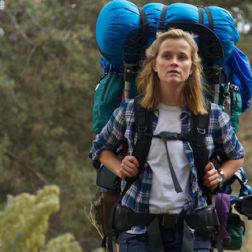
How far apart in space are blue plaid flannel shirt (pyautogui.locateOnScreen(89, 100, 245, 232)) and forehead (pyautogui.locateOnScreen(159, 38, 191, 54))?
29cm

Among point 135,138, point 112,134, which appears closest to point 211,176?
point 135,138

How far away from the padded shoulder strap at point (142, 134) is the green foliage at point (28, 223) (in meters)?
0.94

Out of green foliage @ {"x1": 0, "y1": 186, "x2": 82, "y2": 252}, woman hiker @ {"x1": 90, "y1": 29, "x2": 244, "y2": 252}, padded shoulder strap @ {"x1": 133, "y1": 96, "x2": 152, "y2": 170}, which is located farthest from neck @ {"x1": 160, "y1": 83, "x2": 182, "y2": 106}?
green foliage @ {"x1": 0, "y1": 186, "x2": 82, "y2": 252}

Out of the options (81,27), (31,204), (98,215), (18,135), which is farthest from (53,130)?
(31,204)

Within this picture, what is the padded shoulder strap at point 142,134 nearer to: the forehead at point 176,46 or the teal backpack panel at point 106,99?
the forehead at point 176,46

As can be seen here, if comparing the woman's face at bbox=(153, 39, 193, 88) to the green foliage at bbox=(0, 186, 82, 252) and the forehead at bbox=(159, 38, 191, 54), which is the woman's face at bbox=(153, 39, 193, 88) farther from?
the green foliage at bbox=(0, 186, 82, 252)

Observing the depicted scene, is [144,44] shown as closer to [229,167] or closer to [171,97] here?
[171,97]

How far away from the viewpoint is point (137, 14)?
2980 millimetres

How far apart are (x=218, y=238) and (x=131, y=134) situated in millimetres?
717

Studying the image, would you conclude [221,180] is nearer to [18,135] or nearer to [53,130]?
[53,130]

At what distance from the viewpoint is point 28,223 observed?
1604 millimetres

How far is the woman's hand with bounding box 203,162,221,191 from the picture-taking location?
2590mm

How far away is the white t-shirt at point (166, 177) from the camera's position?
8.41 ft

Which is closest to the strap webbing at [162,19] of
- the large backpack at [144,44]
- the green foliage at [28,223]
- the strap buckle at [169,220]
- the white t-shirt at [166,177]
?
the large backpack at [144,44]
